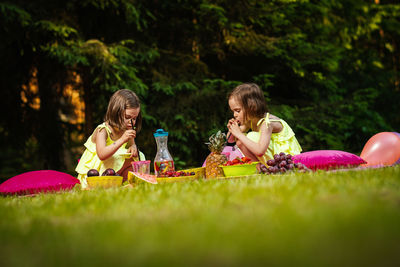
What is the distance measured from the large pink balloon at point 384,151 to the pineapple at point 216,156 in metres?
2.19

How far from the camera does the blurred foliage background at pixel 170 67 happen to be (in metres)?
7.96

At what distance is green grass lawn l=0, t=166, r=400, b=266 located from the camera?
4.92ft

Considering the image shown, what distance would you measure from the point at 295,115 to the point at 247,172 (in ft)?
15.6

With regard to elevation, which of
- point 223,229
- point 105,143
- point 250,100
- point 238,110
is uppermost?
point 250,100

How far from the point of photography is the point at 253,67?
9969mm

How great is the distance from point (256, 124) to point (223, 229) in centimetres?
354

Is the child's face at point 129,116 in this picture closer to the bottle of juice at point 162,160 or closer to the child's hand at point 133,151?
the child's hand at point 133,151

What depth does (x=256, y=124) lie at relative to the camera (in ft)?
17.4

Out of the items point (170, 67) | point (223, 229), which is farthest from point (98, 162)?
point (170, 67)

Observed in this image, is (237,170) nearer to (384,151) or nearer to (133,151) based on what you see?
(133,151)

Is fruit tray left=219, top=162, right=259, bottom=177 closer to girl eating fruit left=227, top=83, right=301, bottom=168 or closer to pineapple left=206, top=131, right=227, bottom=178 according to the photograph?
pineapple left=206, top=131, right=227, bottom=178

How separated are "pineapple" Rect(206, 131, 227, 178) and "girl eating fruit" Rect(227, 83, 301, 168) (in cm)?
28

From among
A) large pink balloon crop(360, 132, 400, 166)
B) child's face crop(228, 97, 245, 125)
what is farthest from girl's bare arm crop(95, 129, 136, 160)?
large pink balloon crop(360, 132, 400, 166)

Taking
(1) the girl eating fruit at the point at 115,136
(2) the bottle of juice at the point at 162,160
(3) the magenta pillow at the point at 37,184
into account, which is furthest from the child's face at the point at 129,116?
(3) the magenta pillow at the point at 37,184
